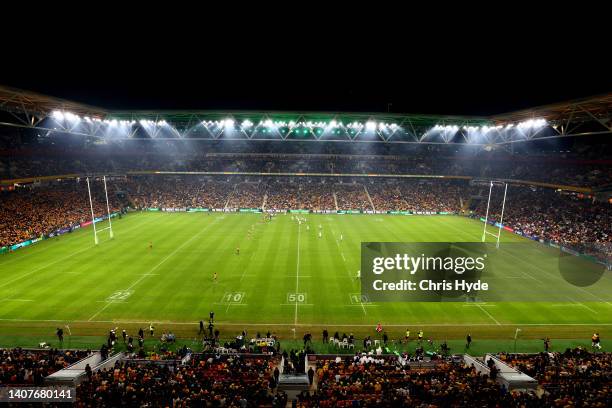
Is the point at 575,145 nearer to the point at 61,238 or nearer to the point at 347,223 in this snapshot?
the point at 347,223

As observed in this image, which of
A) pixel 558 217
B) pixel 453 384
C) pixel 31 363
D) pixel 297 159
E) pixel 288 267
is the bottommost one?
pixel 288 267

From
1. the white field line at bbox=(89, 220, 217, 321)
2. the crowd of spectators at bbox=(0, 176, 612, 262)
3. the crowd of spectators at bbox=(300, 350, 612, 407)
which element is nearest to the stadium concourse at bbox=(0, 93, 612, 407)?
the crowd of spectators at bbox=(300, 350, 612, 407)

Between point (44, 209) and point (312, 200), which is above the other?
point (44, 209)

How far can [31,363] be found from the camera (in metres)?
16.5

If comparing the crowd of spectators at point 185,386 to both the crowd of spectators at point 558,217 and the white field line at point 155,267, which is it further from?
the crowd of spectators at point 558,217

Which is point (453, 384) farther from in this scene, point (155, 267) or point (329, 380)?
point (155, 267)

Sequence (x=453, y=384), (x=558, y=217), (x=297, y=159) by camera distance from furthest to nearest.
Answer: (x=297, y=159) → (x=558, y=217) → (x=453, y=384)

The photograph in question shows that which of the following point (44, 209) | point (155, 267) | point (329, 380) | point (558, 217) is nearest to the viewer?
point (329, 380)

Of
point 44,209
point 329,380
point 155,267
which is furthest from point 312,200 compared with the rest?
point 329,380

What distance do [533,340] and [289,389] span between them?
1696 cm

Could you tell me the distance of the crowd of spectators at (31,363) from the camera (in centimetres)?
1480

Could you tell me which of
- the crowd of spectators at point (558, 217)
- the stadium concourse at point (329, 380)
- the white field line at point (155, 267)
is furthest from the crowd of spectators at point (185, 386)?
the crowd of spectators at point (558, 217)

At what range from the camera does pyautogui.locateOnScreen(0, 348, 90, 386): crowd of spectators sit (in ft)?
48.6

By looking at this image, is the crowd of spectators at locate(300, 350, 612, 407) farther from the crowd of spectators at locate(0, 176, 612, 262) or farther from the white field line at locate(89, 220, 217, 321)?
the crowd of spectators at locate(0, 176, 612, 262)
